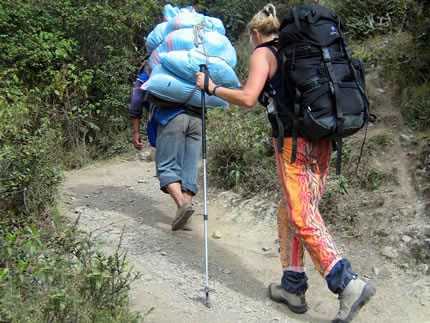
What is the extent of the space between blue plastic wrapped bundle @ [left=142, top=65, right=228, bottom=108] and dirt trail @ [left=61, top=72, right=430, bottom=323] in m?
1.10

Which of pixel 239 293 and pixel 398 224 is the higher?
pixel 398 224

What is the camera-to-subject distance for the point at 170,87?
4.82 meters

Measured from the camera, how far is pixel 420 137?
19.4 ft

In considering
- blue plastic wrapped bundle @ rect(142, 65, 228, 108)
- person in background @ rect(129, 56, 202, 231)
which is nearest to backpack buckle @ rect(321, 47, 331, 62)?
blue plastic wrapped bundle @ rect(142, 65, 228, 108)

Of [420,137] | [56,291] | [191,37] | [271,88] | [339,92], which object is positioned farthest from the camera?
[420,137]

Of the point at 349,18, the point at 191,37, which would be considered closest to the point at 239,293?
the point at 191,37

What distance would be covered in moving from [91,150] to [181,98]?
11.6 feet

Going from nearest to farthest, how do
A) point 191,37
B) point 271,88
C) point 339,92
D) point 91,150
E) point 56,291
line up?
point 56,291
point 339,92
point 271,88
point 191,37
point 91,150

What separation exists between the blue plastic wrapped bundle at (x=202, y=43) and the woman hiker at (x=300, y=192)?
87cm

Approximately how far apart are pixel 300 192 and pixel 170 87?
1.58 metres

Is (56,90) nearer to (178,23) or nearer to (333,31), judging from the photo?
(178,23)

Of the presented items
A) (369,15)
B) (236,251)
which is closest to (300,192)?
(236,251)

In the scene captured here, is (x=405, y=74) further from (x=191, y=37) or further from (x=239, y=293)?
(x=239, y=293)

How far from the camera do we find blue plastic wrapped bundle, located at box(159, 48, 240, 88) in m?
4.68
